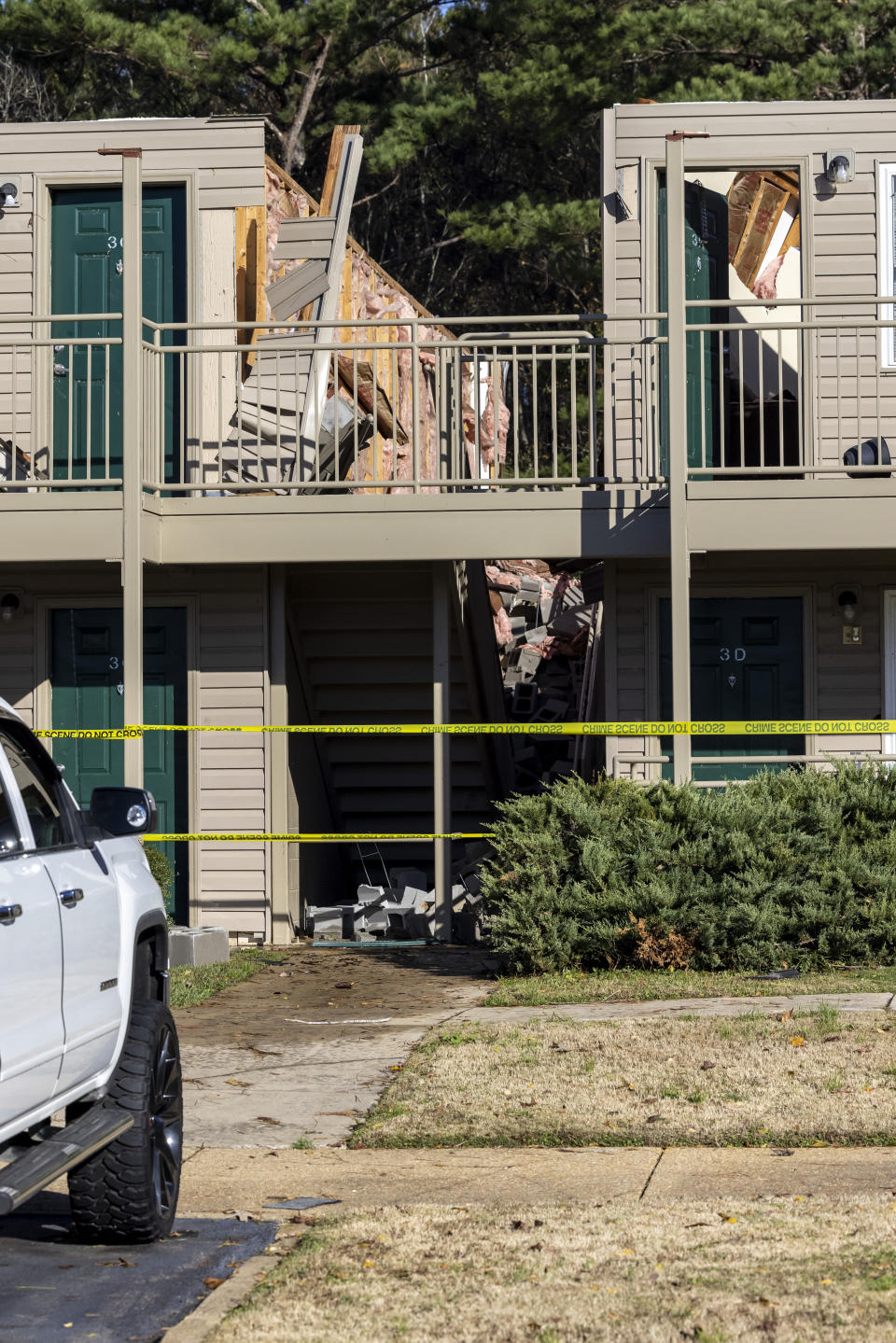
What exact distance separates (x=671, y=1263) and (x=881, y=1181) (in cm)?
128

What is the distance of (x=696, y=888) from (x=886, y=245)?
5.71 meters

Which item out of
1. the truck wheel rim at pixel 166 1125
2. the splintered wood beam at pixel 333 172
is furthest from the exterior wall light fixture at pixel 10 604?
the truck wheel rim at pixel 166 1125

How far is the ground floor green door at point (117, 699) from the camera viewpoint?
42.2ft

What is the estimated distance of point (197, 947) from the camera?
1129 centimetres

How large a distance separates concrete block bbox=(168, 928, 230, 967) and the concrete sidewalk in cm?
493

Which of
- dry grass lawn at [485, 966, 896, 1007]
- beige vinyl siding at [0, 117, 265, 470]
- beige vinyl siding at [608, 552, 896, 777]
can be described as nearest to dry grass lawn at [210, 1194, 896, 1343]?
dry grass lawn at [485, 966, 896, 1007]

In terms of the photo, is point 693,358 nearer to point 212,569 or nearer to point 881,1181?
point 212,569

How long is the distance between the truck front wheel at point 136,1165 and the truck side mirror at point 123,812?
0.62m

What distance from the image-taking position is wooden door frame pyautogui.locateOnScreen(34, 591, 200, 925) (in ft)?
41.8

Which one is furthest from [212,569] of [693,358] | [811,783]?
[811,783]

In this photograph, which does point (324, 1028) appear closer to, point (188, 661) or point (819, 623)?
point (188, 661)

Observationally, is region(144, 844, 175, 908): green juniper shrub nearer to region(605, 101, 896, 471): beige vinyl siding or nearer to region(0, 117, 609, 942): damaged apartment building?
region(0, 117, 609, 942): damaged apartment building

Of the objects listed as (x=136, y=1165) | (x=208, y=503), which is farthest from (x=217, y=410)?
(x=136, y=1165)

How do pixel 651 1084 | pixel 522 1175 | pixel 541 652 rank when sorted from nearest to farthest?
1. pixel 522 1175
2. pixel 651 1084
3. pixel 541 652
